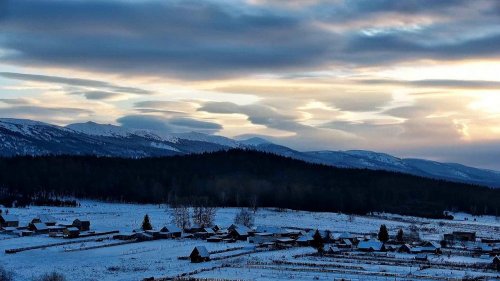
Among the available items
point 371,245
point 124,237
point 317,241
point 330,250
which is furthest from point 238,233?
point 371,245

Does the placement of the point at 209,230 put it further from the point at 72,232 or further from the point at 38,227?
the point at 38,227

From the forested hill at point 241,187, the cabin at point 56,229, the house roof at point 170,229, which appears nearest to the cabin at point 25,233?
the cabin at point 56,229

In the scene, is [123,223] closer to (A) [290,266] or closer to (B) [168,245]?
(B) [168,245]

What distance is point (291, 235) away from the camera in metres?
Result: 89.6

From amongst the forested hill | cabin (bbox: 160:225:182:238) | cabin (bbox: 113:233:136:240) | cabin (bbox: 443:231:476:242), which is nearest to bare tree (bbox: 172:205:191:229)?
cabin (bbox: 160:225:182:238)

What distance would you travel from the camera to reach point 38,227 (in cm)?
8869

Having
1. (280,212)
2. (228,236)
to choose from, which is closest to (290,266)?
(228,236)

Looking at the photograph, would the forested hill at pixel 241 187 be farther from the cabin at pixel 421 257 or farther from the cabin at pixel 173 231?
the cabin at pixel 421 257

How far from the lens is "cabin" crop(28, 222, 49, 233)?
88.2 metres

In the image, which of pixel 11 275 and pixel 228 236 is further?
pixel 228 236

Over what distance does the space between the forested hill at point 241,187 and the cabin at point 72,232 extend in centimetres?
5872

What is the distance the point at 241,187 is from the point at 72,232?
87.7m

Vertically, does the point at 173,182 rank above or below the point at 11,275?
above

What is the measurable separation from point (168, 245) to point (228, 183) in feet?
320
